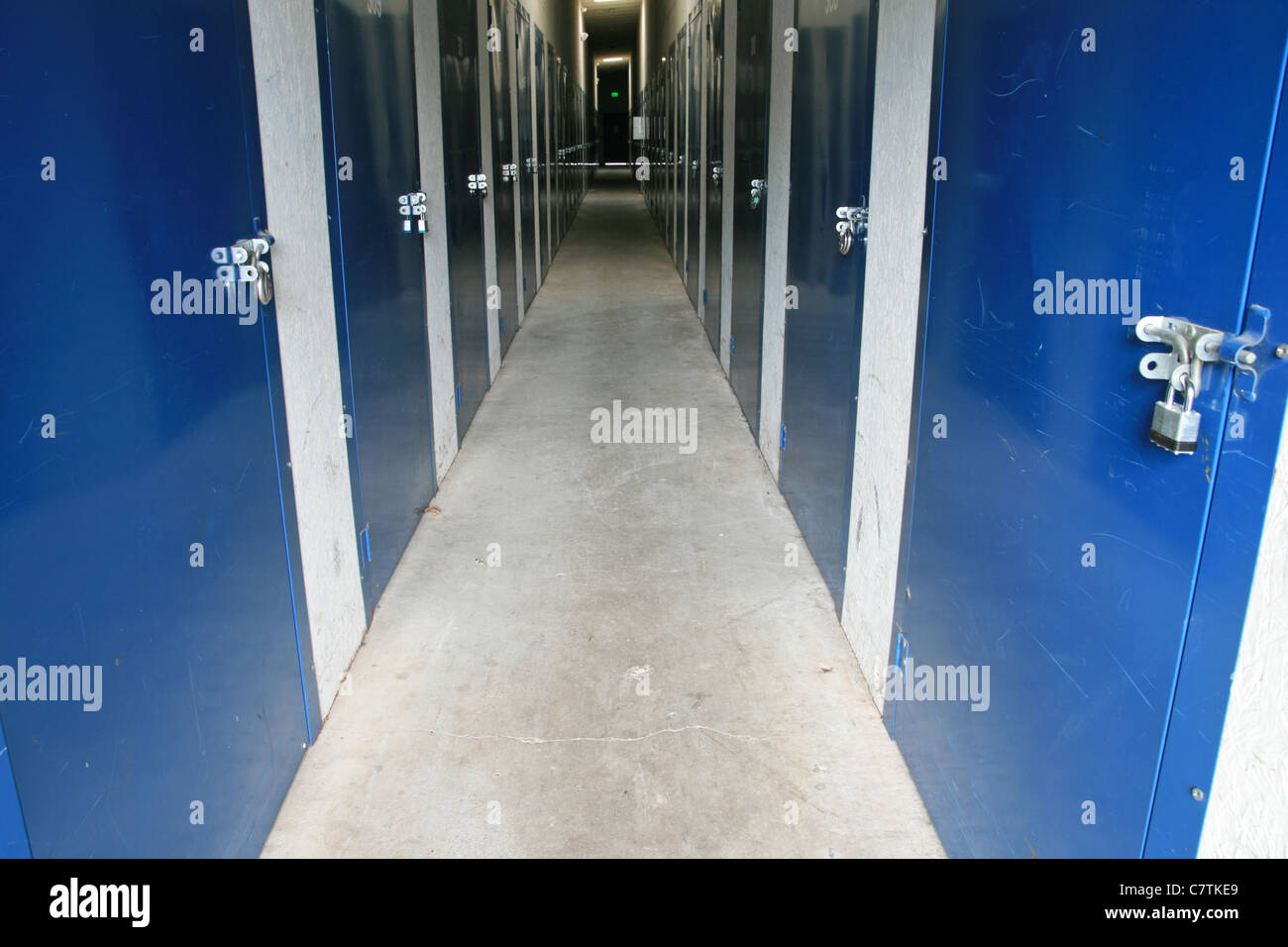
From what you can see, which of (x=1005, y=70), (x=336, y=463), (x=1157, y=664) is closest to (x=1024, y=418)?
(x=1157, y=664)

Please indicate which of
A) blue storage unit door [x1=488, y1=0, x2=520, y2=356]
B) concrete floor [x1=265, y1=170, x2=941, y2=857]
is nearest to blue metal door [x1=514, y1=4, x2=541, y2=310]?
blue storage unit door [x1=488, y1=0, x2=520, y2=356]

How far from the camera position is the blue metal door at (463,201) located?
14.1 feet

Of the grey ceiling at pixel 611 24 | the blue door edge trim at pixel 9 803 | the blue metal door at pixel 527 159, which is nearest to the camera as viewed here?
the blue door edge trim at pixel 9 803

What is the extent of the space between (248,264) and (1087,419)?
1.67 m

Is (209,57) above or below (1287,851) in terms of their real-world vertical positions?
above

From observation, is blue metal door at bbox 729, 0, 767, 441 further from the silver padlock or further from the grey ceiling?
the grey ceiling

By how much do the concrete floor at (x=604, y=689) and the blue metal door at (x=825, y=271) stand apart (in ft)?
1.08

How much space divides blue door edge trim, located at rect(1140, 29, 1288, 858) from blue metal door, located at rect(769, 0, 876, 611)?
5.57ft

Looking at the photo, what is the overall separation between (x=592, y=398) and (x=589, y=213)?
11099 millimetres

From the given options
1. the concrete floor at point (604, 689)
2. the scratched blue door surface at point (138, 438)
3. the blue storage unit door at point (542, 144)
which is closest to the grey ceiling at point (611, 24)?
the blue storage unit door at point (542, 144)

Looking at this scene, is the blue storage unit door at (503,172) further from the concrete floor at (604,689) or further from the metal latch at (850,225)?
the metal latch at (850,225)

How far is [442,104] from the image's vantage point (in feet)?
13.7

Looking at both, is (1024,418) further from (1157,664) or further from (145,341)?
(145,341)

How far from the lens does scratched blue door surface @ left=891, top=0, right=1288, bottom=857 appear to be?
44.9 inches
